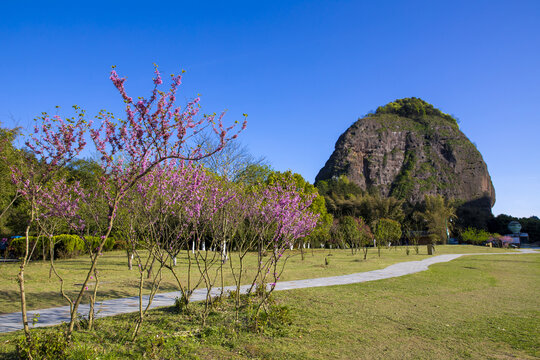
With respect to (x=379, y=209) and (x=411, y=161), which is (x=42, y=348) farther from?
(x=411, y=161)

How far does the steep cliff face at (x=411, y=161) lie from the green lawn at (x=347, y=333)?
82.7 meters

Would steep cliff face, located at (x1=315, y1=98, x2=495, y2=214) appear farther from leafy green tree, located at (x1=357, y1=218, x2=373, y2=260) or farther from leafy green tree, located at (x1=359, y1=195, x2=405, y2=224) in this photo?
leafy green tree, located at (x1=357, y1=218, x2=373, y2=260)

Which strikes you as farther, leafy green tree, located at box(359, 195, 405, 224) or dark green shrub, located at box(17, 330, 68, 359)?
leafy green tree, located at box(359, 195, 405, 224)

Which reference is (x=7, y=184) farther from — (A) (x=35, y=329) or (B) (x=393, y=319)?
(B) (x=393, y=319)

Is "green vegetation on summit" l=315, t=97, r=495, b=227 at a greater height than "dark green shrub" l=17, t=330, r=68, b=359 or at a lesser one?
greater

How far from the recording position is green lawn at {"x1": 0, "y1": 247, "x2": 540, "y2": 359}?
4098mm

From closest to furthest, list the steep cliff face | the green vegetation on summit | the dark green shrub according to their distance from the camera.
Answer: the dark green shrub, the green vegetation on summit, the steep cliff face

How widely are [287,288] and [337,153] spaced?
8858 cm

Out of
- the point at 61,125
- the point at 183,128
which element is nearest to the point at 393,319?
the point at 183,128

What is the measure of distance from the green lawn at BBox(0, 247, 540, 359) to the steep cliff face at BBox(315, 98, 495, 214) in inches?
3255

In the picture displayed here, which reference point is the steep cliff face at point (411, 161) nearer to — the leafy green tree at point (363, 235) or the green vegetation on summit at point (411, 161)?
the green vegetation on summit at point (411, 161)

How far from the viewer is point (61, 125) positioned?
13.0 feet

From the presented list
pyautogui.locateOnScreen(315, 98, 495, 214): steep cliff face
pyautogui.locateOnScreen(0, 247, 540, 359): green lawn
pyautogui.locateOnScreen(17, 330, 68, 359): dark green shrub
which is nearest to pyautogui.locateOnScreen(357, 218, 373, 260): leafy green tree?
pyautogui.locateOnScreen(0, 247, 540, 359): green lawn

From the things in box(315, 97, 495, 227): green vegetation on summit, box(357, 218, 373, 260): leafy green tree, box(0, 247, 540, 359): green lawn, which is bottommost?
box(0, 247, 540, 359): green lawn
